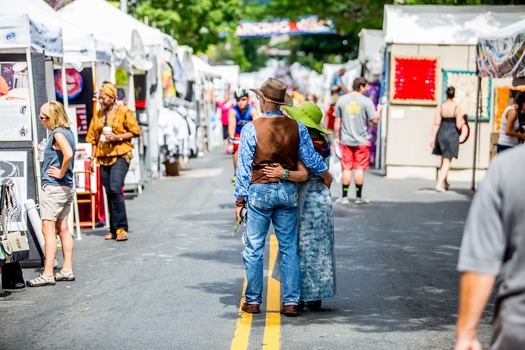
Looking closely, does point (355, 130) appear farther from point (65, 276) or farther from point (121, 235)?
point (65, 276)

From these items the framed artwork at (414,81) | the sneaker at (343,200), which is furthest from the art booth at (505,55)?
the framed artwork at (414,81)

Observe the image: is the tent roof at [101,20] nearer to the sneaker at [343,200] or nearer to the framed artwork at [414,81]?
the sneaker at [343,200]

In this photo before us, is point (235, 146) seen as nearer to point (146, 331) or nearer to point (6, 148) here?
point (6, 148)

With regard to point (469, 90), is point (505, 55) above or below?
above

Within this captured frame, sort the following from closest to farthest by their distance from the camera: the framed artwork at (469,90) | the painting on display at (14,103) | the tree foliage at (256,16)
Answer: the painting on display at (14,103) → the framed artwork at (469,90) → the tree foliage at (256,16)

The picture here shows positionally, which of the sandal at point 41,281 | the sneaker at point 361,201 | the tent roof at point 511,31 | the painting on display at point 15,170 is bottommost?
the sneaker at point 361,201

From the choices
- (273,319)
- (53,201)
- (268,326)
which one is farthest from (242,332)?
(53,201)

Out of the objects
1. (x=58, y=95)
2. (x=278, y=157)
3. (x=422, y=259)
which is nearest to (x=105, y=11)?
(x=58, y=95)

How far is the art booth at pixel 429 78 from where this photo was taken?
1941cm

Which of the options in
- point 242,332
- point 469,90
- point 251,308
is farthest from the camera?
point 469,90

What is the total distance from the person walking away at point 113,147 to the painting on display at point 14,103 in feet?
5.52

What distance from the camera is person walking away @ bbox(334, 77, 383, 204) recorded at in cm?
1443

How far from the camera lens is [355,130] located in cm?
1440

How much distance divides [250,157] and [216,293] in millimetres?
1657
